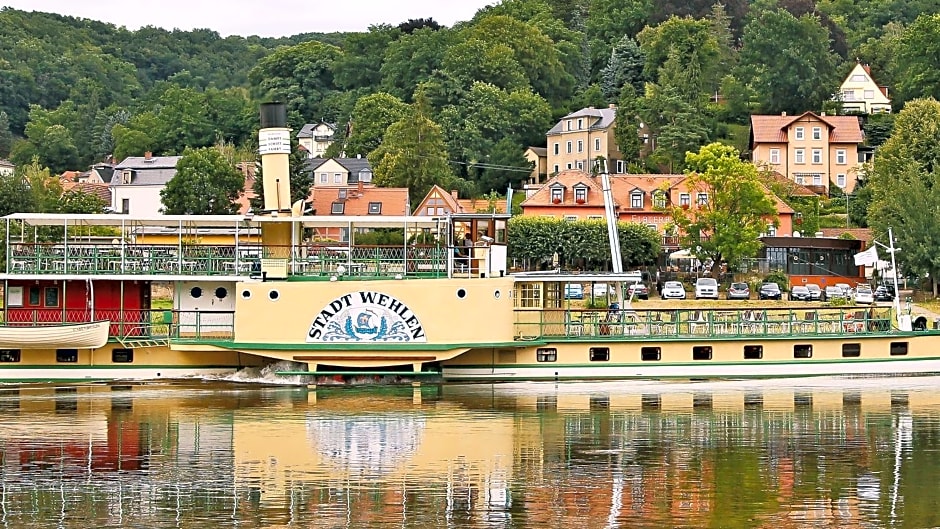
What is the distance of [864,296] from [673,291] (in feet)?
28.7

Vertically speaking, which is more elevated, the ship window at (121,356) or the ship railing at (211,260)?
the ship railing at (211,260)

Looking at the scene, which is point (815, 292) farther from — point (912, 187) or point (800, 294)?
point (912, 187)

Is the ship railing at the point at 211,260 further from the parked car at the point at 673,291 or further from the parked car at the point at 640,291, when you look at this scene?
the parked car at the point at 673,291

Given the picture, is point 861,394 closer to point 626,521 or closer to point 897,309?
point 897,309

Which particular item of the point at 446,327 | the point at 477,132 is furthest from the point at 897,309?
the point at 477,132

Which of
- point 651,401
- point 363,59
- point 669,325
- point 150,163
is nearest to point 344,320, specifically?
point 651,401

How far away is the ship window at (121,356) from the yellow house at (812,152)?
73.8 meters

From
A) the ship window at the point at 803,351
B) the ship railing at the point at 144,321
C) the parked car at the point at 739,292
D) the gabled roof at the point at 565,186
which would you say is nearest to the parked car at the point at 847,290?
the parked car at the point at 739,292

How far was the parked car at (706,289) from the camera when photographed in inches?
2958

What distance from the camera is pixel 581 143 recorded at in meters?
122

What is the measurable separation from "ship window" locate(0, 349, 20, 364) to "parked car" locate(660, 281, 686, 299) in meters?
37.8

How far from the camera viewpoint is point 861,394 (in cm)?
4241

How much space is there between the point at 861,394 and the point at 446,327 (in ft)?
36.5

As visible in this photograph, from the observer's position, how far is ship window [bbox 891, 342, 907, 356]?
149 feet
